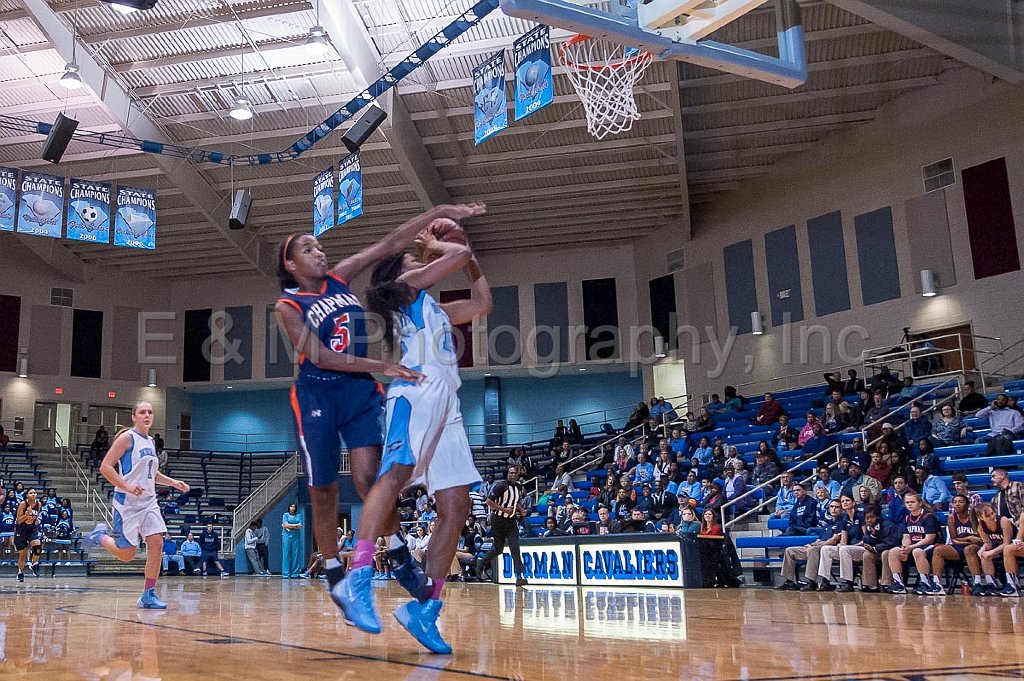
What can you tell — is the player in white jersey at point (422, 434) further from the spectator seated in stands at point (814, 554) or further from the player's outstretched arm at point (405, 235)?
the spectator seated in stands at point (814, 554)

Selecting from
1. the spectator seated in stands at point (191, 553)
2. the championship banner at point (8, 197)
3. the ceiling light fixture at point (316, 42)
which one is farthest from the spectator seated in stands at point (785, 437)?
the championship banner at point (8, 197)

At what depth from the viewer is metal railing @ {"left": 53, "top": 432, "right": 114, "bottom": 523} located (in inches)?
895

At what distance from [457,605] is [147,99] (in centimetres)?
1441

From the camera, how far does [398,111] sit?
1848cm

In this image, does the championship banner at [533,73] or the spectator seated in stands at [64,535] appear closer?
the championship banner at [533,73]

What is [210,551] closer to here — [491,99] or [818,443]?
[491,99]

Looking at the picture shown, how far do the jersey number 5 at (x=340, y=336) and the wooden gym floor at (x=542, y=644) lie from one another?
1.24 metres

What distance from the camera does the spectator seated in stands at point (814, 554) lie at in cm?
1050

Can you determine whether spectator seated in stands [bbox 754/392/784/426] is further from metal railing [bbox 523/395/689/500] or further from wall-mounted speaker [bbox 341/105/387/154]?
wall-mounted speaker [bbox 341/105/387/154]

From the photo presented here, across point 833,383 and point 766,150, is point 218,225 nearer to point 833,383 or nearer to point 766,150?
point 766,150

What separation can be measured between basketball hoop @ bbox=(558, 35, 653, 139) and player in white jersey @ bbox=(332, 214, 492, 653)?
23.3 feet

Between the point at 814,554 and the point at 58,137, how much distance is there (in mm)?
13426

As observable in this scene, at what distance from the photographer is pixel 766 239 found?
72.9 feet

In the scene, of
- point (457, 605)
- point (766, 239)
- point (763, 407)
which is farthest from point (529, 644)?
point (766, 239)
